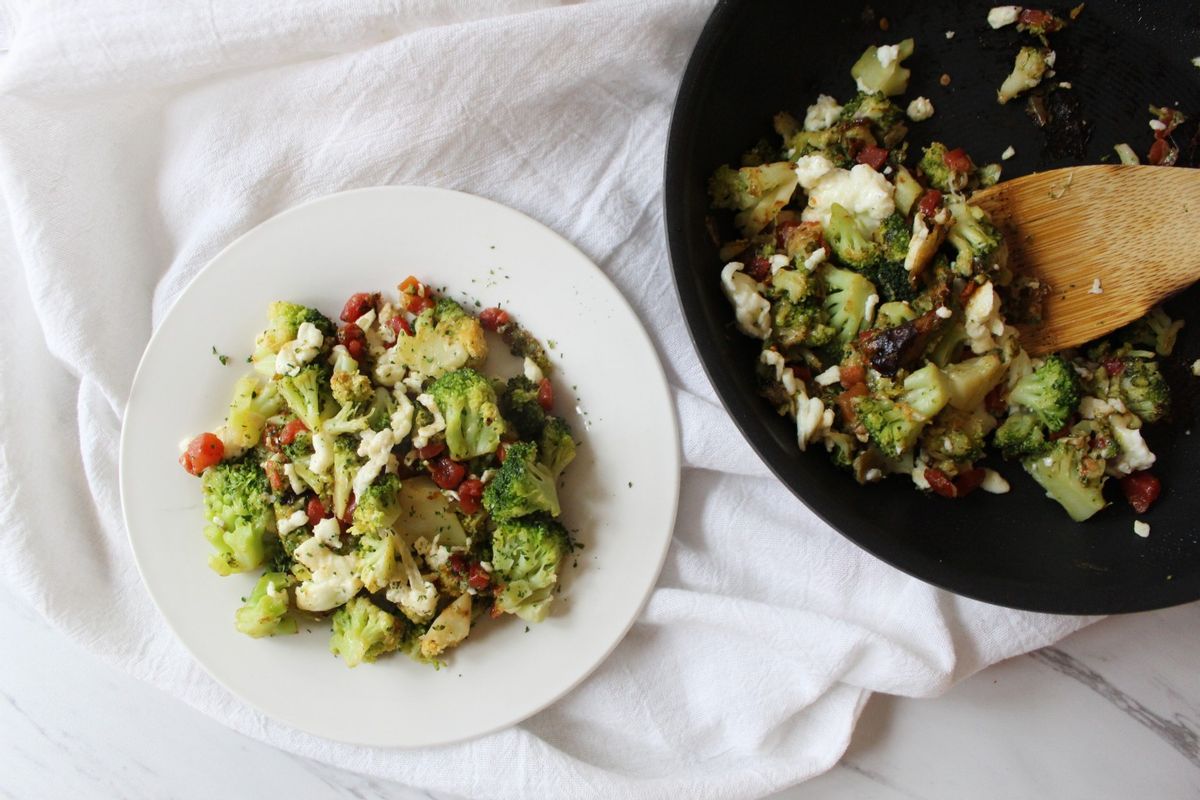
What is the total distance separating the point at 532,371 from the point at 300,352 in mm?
449

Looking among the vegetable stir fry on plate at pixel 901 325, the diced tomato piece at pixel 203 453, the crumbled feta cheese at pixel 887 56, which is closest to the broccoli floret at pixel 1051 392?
the vegetable stir fry on plate at pixel 901 325

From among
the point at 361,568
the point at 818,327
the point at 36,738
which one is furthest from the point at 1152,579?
the point at 36,738

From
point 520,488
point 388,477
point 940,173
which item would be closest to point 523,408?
point 520,488

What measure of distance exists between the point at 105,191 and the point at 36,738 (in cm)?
123

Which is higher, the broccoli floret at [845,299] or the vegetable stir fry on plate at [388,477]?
the broccoli floret at [845,299]

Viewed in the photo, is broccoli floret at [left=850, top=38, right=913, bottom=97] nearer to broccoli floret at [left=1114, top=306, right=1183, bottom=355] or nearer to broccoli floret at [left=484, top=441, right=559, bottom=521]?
broccoli floret at [left=1114, top=306, right=1183, bottom=355]

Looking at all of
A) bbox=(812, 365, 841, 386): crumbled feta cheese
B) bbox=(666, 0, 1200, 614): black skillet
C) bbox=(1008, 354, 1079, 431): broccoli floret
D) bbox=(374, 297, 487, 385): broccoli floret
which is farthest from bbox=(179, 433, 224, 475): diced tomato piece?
bbox=(1008, 354, 1079, 431): broccoli floret

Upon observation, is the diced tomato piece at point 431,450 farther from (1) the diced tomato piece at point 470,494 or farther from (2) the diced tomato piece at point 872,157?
(2) the diced tomato piece at point 872,157

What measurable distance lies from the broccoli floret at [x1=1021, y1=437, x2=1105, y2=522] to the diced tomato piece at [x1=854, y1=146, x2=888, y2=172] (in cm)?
64

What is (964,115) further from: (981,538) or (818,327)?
(981,538)

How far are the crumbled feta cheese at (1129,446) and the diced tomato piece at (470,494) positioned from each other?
1.23m

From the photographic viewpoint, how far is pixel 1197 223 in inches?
66.0

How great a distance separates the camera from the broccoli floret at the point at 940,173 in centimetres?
170

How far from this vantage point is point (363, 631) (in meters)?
1.68
